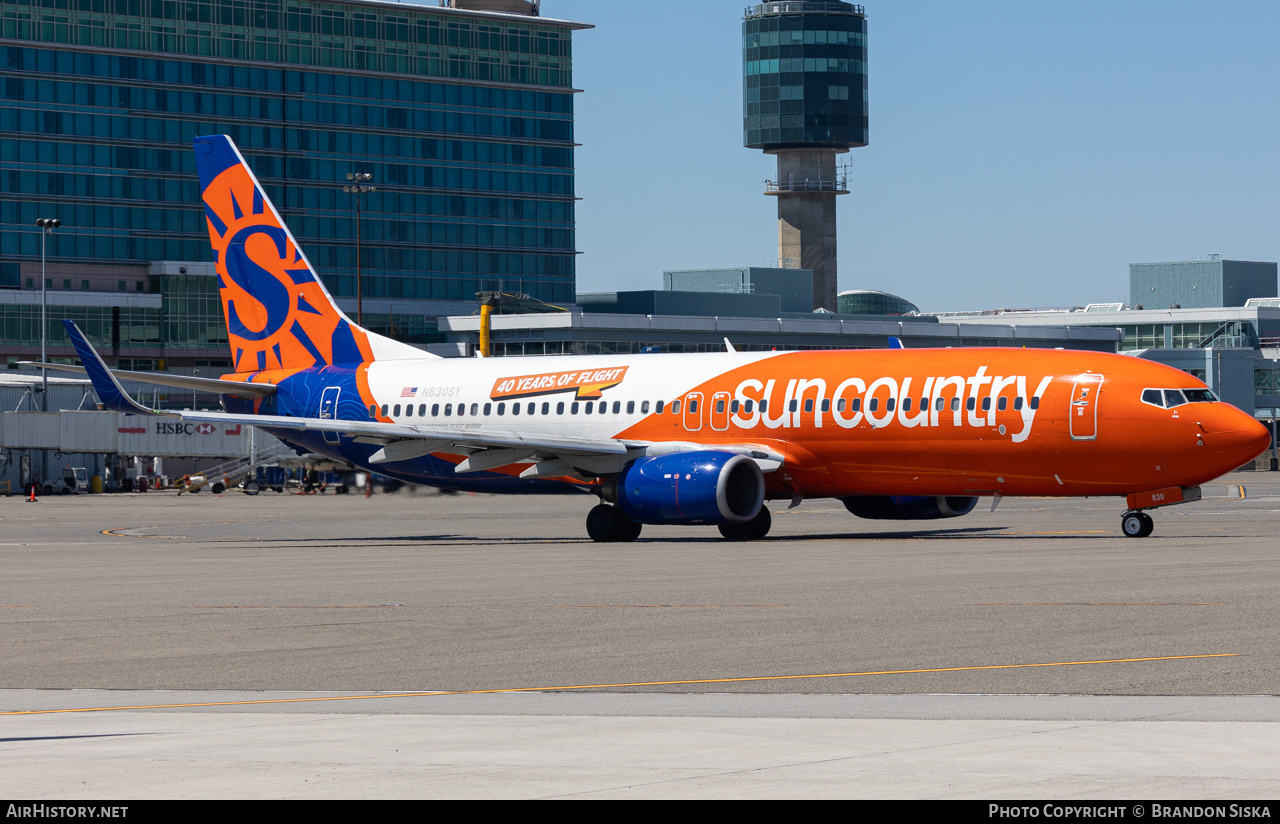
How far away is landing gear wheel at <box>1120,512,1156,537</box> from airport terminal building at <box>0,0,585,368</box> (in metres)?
123

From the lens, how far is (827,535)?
1631 inches

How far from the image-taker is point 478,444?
41125 mm

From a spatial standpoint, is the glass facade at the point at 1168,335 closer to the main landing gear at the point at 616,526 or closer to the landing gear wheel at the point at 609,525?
the main landing gear at the point at 616,526

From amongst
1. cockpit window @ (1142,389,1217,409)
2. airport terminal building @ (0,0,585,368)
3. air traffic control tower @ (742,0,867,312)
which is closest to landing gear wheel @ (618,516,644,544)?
cockpit window @ (1142,389,1217,409)

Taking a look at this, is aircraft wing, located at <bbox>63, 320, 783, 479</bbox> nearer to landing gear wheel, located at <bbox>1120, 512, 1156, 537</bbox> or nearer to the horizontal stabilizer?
the horizontal stabilizer

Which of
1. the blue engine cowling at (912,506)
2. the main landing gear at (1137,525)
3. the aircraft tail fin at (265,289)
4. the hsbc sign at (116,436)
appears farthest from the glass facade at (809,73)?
the main landing gear at (1137,525)

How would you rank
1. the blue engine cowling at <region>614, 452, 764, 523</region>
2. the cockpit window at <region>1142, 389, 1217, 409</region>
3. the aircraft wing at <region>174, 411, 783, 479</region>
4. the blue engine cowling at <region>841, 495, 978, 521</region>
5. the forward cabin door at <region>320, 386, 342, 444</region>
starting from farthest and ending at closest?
the forward cabin door at <region>320, 386, 342, 444</region>
the blue engine cowling at <region>841, 495, 978, 521</region>
the aircraft wing at <region>174, 411, 783, 479</region>
the blue engine cowling at <region>614, 452, 764, 523</region>
the cockpit window at <region>1142, 389, 1217, 409</region>

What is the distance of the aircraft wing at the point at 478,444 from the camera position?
4078 centimetres

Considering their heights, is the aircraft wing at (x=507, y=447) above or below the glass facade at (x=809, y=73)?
below

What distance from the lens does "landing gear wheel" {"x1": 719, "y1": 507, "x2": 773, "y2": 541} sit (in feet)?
132

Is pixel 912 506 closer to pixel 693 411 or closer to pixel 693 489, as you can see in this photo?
pixel 693 411

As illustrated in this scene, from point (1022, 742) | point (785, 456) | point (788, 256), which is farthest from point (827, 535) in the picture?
point (788, 256)

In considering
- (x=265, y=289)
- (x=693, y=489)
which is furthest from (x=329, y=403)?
(x=693, y=489)

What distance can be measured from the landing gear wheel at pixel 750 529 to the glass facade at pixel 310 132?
387 ft
